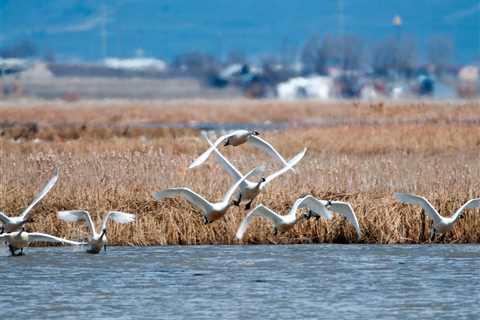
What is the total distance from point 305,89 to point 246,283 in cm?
7735

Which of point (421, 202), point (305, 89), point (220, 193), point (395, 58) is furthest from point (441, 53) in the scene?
point (421, 202)

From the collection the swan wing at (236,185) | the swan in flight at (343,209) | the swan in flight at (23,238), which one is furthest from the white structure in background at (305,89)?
the swan wing at (236,185)

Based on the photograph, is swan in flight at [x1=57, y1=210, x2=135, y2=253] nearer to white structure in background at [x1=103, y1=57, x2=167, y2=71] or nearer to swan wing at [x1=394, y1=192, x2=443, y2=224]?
swan wing at [x1=394, y1=192, x2=443, y2=224]

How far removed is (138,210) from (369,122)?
18.8 meters

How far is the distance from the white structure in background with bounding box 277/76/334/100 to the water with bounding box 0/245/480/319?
2847 inches

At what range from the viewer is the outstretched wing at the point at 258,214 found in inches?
623

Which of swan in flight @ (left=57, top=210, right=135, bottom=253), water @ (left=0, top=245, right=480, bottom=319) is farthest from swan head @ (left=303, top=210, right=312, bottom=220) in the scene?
swan in flight @ (left=57, top=210, right=135, bottom=253)

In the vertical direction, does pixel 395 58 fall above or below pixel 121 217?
above

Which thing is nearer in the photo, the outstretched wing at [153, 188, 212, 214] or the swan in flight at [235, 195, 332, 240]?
the outstretched wing at [153, 188, 212, 214]

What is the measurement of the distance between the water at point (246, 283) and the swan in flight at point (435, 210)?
39 cm

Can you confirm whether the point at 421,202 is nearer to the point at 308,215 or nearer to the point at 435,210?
the point at 435,210

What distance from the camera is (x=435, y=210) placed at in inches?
643

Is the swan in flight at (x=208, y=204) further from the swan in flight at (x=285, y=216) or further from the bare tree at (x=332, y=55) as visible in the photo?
the bare tree at (x=332, y=55)

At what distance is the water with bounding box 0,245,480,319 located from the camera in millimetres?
13672
